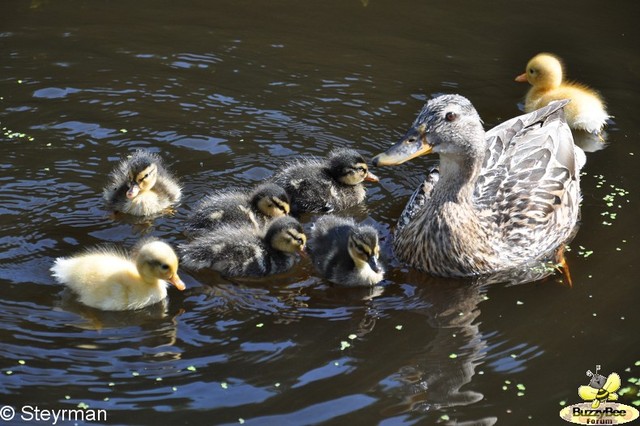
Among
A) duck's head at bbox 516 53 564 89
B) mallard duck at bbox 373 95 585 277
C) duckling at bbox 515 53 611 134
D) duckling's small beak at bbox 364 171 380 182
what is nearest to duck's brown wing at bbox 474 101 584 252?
mallard duck at bbox 373 95 585 277

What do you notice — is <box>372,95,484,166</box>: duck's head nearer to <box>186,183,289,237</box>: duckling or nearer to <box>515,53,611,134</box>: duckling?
<box>186,183,289,237</box>: duckling

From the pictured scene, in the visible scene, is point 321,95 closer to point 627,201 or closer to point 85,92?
point 85,92

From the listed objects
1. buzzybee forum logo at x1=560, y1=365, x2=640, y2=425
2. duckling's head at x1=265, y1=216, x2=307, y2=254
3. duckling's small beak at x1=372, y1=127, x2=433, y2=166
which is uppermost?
duckling's small beak at x1=372, y1=127, x2=433, y2=166

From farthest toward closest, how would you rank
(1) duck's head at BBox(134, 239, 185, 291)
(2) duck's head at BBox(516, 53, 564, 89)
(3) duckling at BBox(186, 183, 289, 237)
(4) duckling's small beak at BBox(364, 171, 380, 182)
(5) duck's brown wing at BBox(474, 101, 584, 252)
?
(2) duck's head at BBox(516, 53, 564, 89) < (4) duckling's small beak at BBox(364, 171, 380, 182) < (5) duck's brown wing at BBox(474, 101, 584, 252) < (3) duckling at BBox(186, 183, 289, 237) < (1) duck's head at BBox(134, 239, 185, 291)

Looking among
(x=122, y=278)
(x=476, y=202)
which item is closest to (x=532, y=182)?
(x=476, y=202)

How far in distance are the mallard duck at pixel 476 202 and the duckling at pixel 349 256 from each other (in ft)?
1.19

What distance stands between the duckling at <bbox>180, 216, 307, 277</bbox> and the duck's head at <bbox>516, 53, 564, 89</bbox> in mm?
2646

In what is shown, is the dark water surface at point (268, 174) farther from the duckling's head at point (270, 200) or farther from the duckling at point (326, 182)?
the duckling's head at point (270, 200)

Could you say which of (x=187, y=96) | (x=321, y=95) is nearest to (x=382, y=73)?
(x=321, y=95)

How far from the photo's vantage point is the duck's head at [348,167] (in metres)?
5.55

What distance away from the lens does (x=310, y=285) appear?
194 inches

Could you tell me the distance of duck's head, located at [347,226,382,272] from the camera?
4.80 m

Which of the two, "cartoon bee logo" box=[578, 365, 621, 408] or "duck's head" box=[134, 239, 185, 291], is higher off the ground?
"duck's head" box=[134, 239, 185, 291]

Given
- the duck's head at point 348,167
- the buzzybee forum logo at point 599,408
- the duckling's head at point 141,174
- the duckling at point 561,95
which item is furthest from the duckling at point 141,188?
the duckling at point 561,95
